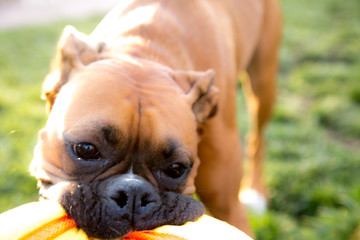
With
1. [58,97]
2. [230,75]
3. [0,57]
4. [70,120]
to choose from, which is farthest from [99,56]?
[0,57]

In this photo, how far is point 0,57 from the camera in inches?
234

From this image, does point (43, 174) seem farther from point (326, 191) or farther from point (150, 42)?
point (326, 191)

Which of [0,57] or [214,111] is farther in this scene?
[0,57]

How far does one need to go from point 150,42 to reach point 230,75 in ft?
2.21

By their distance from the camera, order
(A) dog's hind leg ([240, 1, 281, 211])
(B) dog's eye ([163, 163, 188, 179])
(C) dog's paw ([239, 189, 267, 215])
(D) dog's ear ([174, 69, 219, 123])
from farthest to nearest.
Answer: (A) dog's hind leg ([240, 1, 281, 211])
(C) dog's paw ([239, 189, 267, 215])
(D) dog's ear ([174, 69, 219, 123])
(B) dog's eye ([163, 163, 188, 179])

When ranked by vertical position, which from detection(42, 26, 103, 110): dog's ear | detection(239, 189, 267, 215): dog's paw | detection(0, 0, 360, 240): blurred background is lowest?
detection(239, 189, 267, 215): dog's paw

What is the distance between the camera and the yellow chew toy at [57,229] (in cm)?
165

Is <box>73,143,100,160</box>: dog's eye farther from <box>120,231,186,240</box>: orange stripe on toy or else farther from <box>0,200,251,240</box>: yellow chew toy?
<box>120,231,186,240</box>: orange stripe on toy

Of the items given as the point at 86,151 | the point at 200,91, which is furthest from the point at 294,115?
the point at 86,151

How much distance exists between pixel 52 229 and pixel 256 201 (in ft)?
8.16

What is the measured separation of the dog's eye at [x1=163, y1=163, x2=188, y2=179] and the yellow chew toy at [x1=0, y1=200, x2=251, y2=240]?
0.34 m

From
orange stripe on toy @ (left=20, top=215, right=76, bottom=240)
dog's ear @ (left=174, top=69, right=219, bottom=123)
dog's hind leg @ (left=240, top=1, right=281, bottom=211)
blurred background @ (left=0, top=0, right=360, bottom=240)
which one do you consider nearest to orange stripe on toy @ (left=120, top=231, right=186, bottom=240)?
orange stripe on toy @ (left=20, top=215, right=76, bottom=240)

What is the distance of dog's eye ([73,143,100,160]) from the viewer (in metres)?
2.04

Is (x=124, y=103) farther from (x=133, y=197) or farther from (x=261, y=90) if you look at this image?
(x=261, y=90)
